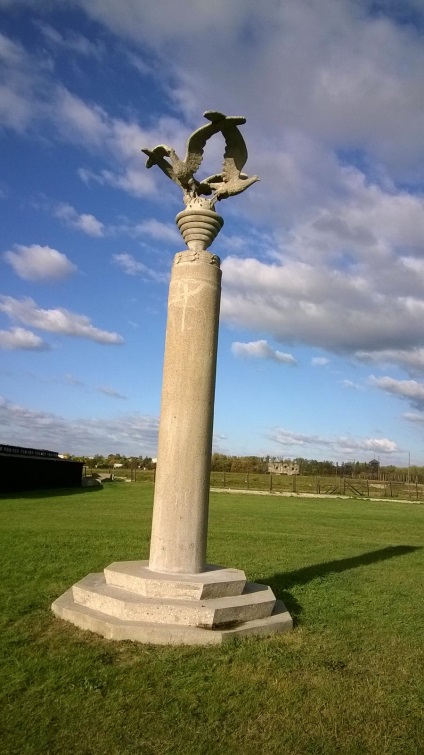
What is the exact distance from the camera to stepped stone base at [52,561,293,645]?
496 centimetres

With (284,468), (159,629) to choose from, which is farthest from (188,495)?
(284,468)

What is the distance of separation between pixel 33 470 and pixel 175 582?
88.1 ft

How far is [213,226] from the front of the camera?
6.51 metres

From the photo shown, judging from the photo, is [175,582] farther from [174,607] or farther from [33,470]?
[33,470]

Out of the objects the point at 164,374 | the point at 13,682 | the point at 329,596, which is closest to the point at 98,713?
the point at 13,682

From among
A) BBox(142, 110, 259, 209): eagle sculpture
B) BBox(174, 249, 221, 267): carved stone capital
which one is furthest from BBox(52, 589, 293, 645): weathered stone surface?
BBox(142, 110, 259, 209): eagle sculpture

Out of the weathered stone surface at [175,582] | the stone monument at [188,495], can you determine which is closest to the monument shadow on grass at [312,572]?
the stone monument at [188,495]

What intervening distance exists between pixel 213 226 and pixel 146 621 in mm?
4196

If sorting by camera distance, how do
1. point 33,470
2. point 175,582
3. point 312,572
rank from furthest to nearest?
point 33,470
point 312,572
point 175,582

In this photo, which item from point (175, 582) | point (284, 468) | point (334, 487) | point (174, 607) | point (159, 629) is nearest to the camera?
point (159, 629)

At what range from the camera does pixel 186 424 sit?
5930 mm

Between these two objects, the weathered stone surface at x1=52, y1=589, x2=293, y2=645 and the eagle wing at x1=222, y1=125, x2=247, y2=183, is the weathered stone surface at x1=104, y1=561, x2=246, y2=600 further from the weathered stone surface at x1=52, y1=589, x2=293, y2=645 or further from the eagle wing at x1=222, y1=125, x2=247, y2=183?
the eagle wing at x1=222, y1=125, x2=247, y2=183

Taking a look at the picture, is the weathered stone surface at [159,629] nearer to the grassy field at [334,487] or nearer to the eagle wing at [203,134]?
the eagle wing at [203,134]

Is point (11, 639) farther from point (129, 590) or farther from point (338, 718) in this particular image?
point (338, 718)
